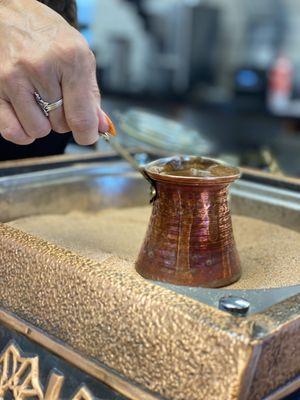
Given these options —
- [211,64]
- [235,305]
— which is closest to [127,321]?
[235,305]

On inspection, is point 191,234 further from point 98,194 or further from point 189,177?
point 98,194

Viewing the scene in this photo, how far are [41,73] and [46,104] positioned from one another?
0.06 meters

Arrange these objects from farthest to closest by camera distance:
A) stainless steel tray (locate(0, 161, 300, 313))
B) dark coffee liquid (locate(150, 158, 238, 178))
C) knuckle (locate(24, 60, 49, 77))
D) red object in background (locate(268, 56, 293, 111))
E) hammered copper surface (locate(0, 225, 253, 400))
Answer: red object in background (locate(268, 56, 293, 111)) → stainless steel tray (locate(0, 161, 300, 313)) → dark coffee liquid (locate(150, 158, 238, 178)) → knuckle (locate(24, 60, 49, 77)) → hammered copper surface (locate(0, 225, 253, 400))

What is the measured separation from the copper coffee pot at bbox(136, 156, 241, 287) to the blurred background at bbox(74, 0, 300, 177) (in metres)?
3.53

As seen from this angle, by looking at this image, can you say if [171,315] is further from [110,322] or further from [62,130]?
[62,130]

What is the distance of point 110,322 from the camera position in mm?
694

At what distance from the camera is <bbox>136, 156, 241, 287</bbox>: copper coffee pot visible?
85 cm

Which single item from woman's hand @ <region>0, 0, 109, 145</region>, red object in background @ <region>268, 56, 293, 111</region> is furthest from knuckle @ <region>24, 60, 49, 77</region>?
red object in background @ <region>268, 56, 293, 111</region>

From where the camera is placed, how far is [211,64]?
17.4 feet

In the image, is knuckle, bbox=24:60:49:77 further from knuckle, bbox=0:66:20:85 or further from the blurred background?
the blurred background

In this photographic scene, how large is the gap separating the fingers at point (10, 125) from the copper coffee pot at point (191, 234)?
0.19 m

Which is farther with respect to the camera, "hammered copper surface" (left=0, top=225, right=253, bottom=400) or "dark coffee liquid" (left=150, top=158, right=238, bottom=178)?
"dark coffee liquid" (left=150, top=158, right=238, bottom=178)

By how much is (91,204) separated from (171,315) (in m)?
0.75

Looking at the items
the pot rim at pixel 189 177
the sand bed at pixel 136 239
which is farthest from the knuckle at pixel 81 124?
the sand bed at pixel 136 239
